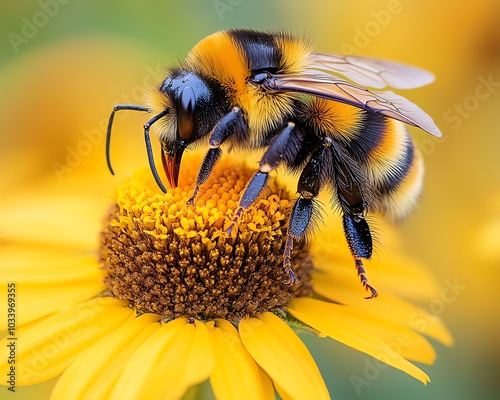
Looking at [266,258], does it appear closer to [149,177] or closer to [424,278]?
[149,177]

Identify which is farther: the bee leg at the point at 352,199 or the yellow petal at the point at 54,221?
the yellow petal at the point at 54,221

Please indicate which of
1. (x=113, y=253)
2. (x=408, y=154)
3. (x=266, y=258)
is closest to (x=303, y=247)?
(x=266, y=258)

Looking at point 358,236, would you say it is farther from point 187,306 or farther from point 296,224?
point 187,306

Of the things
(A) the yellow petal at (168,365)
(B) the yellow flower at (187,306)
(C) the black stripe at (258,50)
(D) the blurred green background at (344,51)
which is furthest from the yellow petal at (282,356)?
(D) the blurred green background at (344,51)

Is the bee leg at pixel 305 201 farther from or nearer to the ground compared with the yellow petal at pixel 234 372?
farther from the ground

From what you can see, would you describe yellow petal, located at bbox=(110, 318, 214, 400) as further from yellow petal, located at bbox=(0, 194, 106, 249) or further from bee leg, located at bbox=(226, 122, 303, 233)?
yellow petal, located at bbox=(0, 194, 106, 249)

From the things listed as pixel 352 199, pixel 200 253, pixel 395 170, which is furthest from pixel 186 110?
pixel 395 170

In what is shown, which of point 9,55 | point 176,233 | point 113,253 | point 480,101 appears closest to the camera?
point 176,233

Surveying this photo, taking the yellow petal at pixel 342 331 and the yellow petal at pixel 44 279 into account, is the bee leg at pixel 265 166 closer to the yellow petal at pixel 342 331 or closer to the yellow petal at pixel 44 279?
the yellow petal at pixel 342 331
